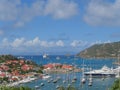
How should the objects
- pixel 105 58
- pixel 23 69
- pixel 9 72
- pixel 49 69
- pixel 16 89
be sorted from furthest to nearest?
1. pixel 105 58
2. pixel 49 69
3. pixel 23 69
4. pixel 9 72
5. pixel 16 89

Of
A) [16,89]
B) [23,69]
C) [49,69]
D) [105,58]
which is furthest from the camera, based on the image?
[105,58]

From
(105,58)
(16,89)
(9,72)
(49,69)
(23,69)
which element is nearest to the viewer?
(16,89)

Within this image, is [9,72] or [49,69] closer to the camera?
[9,72]

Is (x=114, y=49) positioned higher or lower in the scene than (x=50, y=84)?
higher

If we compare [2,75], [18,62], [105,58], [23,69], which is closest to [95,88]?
[2,75]

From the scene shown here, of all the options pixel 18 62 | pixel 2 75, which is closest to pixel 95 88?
pixel 2 75

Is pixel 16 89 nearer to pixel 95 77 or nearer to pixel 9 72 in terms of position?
pixel 9 72

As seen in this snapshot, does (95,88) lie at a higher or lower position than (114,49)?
lower

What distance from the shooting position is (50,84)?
274 feet

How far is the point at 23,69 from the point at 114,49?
107259 mm

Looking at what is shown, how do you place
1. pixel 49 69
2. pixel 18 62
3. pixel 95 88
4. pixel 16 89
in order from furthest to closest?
pixel 49 69 < pixel 18 62 < pixel 95 88 < pixel 16 89

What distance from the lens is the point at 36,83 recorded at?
83500mm

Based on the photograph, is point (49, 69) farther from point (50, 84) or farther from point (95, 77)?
point (50, 84)

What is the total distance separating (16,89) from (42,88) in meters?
37.5
